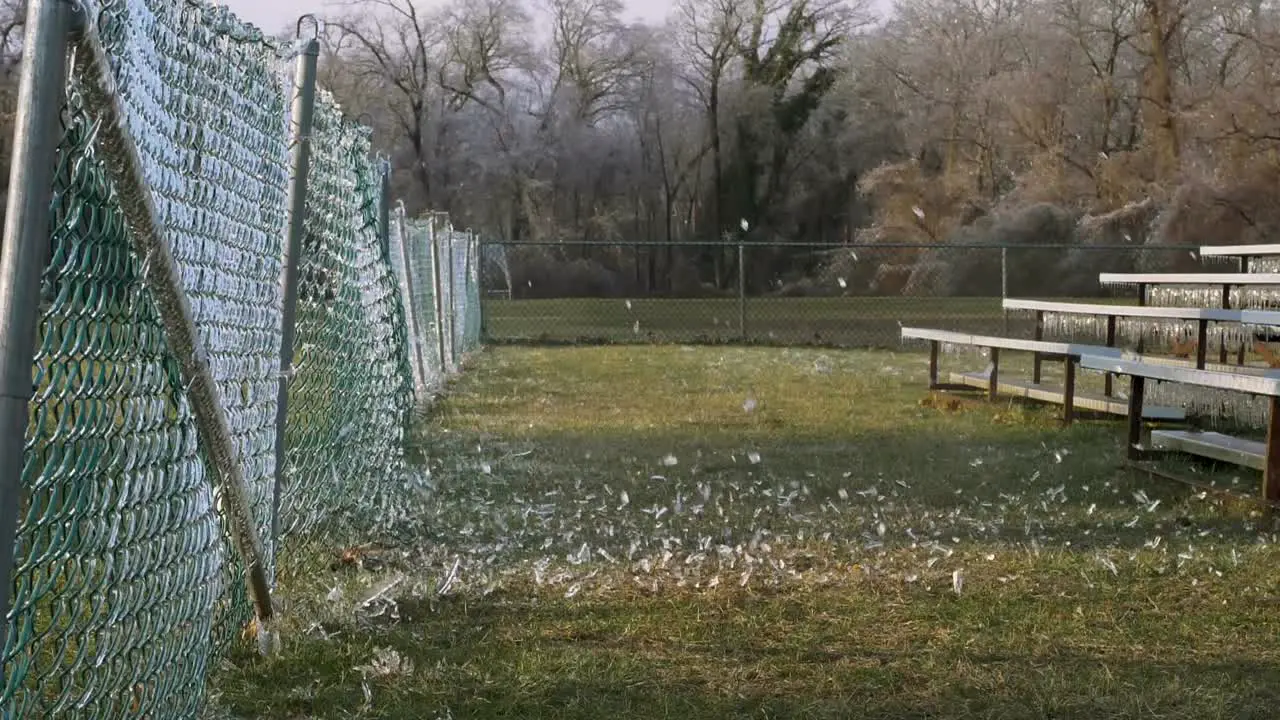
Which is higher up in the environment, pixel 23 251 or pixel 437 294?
pixel 23 251

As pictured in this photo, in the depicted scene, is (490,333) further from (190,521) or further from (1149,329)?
(190,521)

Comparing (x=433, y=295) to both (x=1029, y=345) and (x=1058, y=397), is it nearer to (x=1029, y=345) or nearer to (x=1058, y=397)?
(x=1029, y=345)

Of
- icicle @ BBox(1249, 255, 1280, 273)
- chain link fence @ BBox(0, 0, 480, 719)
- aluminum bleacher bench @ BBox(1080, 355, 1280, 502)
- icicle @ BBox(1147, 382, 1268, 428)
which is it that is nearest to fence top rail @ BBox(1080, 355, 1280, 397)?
A: aluminum bleacher bench @ BBox(1080, 355, 1280, 502)

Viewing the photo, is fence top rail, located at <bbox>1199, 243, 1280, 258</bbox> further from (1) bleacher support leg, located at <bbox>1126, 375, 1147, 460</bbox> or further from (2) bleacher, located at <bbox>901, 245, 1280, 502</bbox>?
(1) bleacher support leg, located at <bbox>1126, 375, 1147, 460</bbox>

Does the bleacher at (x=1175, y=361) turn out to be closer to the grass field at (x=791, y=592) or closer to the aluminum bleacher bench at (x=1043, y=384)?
the aluminum bleacher bench at (x=1043, y=384)

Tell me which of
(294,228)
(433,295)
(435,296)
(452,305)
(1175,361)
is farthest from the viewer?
(452,305)

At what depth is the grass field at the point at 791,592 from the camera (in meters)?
3.49

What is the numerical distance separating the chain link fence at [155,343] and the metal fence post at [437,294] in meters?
7.32

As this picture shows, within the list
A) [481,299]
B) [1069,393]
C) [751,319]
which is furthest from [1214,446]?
[751,319]

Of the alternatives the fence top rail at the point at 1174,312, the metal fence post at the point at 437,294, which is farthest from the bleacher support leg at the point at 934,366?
the metal fence post at the point at 437,294

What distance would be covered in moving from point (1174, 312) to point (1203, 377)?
129 inches

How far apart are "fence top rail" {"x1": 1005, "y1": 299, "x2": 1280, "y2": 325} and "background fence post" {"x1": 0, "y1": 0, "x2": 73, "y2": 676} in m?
→ 7.93

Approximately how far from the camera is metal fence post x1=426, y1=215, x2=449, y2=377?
1255 centimetres

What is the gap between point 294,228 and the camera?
405 centimetres
